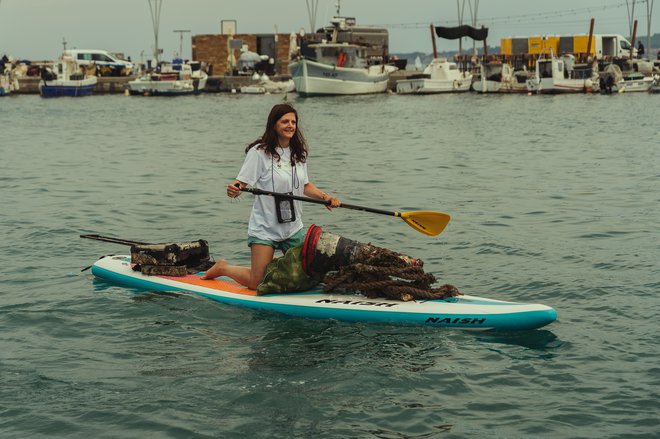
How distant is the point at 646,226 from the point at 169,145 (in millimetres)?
21047

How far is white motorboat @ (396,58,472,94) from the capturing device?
233 feet

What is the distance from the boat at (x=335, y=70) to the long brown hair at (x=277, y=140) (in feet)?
185

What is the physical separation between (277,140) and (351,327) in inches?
69.5

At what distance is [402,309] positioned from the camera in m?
8.21

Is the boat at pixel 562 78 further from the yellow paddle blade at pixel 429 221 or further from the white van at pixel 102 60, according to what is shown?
the yellow paddle blade at pixel 429 221

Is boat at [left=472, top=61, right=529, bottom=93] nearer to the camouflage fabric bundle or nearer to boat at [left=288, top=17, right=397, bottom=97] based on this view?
boat at [left=288, top=17, right=397, bottom=97]

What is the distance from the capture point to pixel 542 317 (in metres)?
7.97

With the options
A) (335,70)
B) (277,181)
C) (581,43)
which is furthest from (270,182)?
(581,43)

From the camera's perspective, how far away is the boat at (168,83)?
74.6m

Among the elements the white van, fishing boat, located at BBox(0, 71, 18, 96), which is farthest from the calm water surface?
the white van

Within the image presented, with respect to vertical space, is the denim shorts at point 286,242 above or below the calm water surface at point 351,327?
above

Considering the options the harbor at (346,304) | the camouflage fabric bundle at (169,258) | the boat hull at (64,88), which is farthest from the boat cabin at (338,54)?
the camouflage fabric bundle at (169,258)

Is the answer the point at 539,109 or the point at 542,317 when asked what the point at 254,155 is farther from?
the point at 539,109

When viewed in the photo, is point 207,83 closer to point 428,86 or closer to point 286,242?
point 428,86
